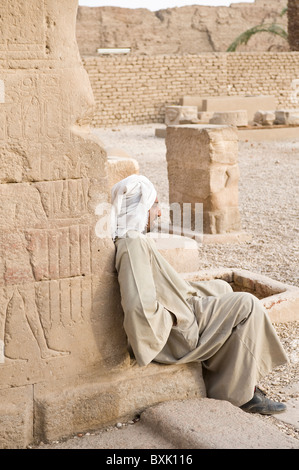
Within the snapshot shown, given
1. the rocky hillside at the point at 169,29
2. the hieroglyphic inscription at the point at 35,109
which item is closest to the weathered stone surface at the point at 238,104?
the hieroglyphic inscription at the point at 35,109

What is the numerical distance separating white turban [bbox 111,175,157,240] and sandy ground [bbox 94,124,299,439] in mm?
1358

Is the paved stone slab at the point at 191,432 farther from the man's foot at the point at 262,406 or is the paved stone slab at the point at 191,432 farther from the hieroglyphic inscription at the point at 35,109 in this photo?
the hieroglyphic inscription at the point at 35,109

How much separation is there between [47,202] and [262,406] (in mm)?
1626

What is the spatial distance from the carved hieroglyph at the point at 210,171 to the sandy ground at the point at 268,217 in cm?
43

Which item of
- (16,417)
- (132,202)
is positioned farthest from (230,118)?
(16,417)

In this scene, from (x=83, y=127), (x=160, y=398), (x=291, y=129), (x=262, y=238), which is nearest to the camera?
(x=83, y=127)

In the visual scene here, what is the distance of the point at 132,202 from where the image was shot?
11.7ft

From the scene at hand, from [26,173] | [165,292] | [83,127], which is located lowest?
[165,292]

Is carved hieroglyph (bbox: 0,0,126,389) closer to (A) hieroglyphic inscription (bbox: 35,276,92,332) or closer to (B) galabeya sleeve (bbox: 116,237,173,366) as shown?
(A) hieroglyphic inscription (bbox: 35,276,92,332)

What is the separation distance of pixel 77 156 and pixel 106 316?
0.82 m

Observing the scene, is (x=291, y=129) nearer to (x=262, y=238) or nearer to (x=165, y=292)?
(x=262, y=238)

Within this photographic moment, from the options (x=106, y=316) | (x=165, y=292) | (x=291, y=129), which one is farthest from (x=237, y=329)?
(x=291, y=129)

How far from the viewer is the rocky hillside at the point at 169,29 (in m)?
37.8

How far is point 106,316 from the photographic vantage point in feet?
10.8
